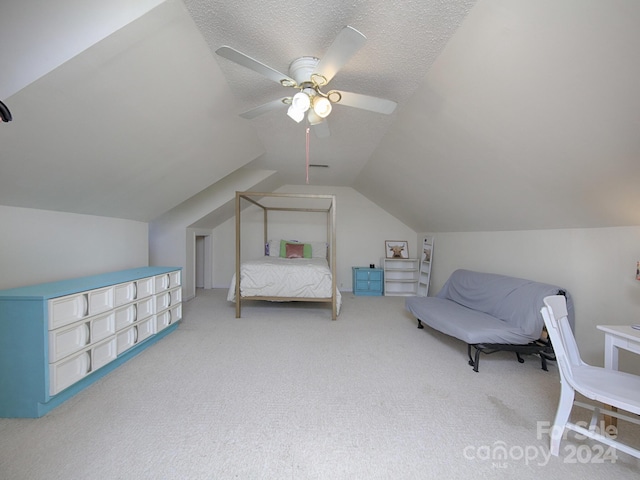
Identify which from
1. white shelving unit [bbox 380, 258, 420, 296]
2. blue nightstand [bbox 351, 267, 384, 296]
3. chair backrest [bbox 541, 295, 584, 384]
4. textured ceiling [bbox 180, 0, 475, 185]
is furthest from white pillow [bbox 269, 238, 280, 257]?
chair backrest [bbox 541, 295, 584, 384]

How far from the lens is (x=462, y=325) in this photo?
2400mm

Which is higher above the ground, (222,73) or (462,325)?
(222,73)

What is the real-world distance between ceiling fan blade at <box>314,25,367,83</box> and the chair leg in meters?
2.02

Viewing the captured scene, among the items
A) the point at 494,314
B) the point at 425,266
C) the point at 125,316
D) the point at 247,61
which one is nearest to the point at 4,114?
the point at 247,61

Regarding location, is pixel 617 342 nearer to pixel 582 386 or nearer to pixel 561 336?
pixel 561 336

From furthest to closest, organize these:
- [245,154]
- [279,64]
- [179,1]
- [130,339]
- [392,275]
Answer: [392,275] < [245,154] < [130,339] < [279,64] < [179,1]

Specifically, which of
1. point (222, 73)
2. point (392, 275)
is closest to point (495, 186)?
point (222, 73)

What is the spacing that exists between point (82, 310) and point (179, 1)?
6.75 feet

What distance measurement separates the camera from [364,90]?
207 cm

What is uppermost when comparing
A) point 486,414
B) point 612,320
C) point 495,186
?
point 495,186

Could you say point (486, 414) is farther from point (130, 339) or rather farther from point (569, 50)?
point (130, 339)

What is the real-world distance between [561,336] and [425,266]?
3507 mm

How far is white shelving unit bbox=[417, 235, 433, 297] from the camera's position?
477 cm

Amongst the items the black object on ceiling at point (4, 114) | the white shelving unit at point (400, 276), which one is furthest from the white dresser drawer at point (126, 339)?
the white shelving unit at point (400, 276)
